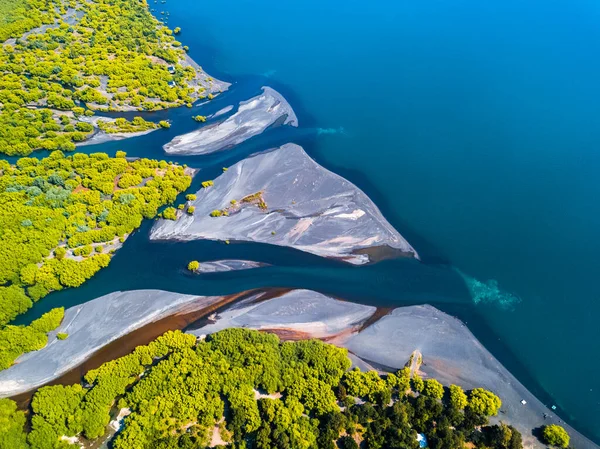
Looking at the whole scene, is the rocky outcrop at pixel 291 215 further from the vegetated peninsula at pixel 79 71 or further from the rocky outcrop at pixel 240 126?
the vegetated peninsula at pixel 79 71

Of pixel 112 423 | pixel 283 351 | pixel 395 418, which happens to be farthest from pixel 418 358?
pixel 112 423

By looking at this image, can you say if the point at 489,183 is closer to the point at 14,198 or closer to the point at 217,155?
the point at 217,155

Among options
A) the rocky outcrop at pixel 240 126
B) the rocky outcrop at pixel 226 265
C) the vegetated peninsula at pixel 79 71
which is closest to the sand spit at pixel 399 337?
the rocky outcrop at pixel 226 265

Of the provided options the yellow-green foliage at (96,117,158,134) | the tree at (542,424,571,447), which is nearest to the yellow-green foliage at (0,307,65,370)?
the yellow-green foliage at (96,117,158,134)

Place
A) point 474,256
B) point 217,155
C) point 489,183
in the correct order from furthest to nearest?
1. point 217,155
2. point 489,183
3. point 474,256

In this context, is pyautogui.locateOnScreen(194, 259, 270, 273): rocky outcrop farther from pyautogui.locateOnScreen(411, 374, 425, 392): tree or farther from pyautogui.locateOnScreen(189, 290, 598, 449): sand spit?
pyautogui.locateOnScreen(411, 374, 425, 392): tree
